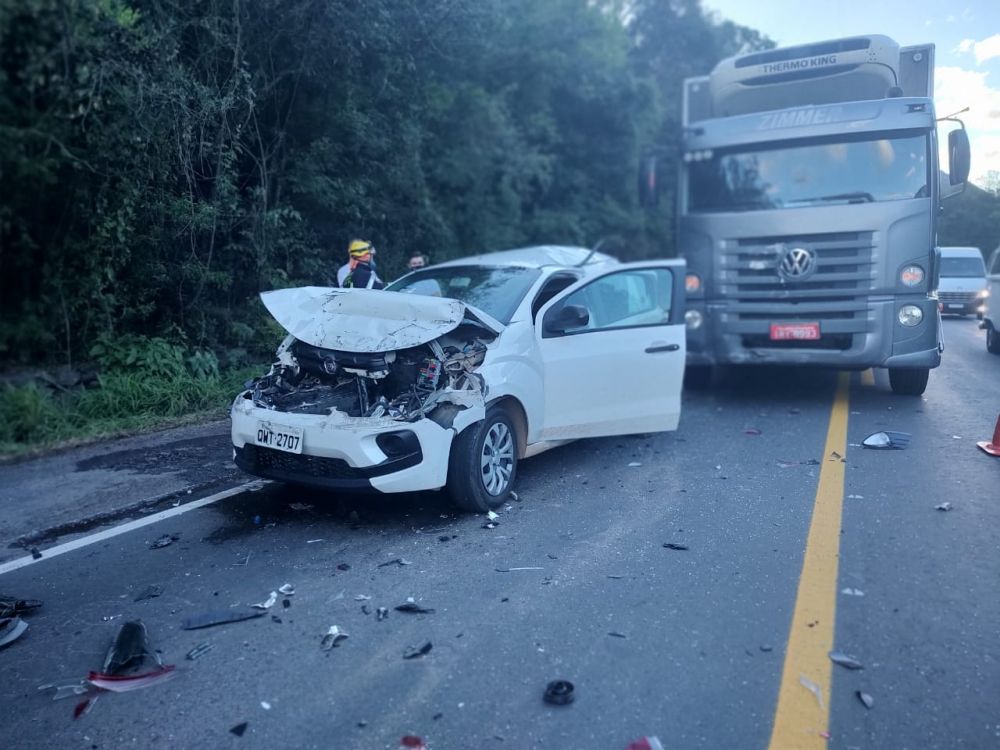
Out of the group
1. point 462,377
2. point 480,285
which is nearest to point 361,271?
point 480,285

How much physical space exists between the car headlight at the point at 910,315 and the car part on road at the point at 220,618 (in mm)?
7217

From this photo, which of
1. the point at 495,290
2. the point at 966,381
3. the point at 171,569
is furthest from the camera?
the point at 966,381

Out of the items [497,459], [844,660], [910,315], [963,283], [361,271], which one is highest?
[361,271]

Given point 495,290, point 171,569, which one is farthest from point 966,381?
point 171,569

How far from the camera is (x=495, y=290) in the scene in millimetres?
6961

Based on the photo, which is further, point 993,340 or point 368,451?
point 993,340

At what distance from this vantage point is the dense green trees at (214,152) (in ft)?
26.3

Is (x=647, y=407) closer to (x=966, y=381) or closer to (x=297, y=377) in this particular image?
(x=297, y=377)

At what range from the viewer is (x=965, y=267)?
598 inches

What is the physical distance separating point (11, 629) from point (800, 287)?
7846mm

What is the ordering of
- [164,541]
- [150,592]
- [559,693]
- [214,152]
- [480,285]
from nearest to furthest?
[559,693] → [150,592] → [164,541] → [480,285] → [214,152]

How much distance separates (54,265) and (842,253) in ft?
27.0

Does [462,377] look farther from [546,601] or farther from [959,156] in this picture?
[959,156]

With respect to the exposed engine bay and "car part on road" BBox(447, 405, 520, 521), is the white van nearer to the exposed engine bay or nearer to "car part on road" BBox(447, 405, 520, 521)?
"car part on road" BBox(447, 405, 520, 521)
